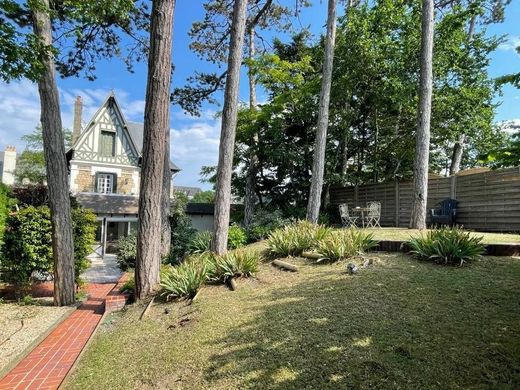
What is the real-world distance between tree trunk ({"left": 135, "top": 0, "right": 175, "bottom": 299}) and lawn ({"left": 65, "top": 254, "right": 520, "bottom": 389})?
966 millimetres

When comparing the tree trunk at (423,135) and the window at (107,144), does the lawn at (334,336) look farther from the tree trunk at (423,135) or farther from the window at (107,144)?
the window at (107,144)

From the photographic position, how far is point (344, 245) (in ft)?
20.2

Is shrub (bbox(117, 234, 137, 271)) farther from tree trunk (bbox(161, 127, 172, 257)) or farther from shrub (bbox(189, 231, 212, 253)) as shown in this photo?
shrub (bbox(189, 231, 212, 253))

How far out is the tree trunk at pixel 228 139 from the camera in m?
7.38

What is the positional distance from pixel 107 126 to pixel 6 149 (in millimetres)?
17156

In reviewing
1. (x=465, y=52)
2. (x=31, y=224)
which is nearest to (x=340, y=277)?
(x=31, y=224)

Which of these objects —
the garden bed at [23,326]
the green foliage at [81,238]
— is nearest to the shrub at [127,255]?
the green foliage at [81,238]

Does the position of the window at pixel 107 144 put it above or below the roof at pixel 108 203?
above

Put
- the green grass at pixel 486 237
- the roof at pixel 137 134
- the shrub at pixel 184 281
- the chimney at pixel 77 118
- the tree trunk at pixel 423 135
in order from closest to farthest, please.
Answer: the shrub at pixel 184 281 < the green grass at pixel 486 237 < the tree trunk at pixel 423 135 < the chimney at pixel 77 118 < the roof at pixel 137 134

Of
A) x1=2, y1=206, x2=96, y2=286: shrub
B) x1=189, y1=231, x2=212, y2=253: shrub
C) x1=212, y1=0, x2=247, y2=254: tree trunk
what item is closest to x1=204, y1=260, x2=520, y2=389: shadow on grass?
x1=212, y1=0, x2=247, y2=254: tree trunk

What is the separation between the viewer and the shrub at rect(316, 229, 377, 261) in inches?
240

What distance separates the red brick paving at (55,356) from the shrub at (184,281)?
4.36 ft

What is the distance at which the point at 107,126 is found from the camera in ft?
62.5

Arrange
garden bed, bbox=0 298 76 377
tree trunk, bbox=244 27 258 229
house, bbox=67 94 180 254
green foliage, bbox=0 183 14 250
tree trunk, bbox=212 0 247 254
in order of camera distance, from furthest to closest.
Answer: house, bbox=67 94 180 254 → tree trunk, bbox=244 27 258 229 → tree trunk, bbox=212 0 247 254 → green foliage, bbox=0 183 14 250 → garden bed, bbox=0 298 76 377
